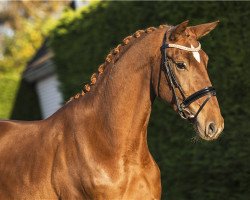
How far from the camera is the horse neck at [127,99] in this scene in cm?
405

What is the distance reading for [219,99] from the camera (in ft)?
22.7

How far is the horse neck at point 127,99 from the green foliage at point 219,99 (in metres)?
2.59

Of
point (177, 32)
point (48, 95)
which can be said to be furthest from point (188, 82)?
point (48, 95)

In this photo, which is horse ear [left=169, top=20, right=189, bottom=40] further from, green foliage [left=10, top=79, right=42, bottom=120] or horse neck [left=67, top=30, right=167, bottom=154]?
green foliage [left=10, top=79, right=42, bottom=120]

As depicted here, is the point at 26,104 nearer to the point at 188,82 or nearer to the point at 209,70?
the point at 209,70

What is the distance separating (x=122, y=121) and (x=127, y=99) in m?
0.17

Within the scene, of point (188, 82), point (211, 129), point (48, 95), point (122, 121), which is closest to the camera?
point (211, 129)

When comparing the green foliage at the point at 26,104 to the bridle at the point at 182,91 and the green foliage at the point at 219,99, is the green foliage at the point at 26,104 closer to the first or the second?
the green foliage at the point at 219,99

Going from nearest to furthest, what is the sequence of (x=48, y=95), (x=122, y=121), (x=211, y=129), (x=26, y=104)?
1. (x=211, y=129)
2. (x=122, y=121)
3. (x=26, y=104)
4. (x=48, y=95)

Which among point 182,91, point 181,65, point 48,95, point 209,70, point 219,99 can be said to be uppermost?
point 181,65

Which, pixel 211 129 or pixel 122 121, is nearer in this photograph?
pixel 211 129

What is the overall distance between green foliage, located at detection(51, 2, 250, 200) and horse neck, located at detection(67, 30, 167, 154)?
2591 mm

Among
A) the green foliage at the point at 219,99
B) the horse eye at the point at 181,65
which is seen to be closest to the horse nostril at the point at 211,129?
the horse eye at the point at 181,65

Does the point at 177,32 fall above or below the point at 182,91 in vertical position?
above
